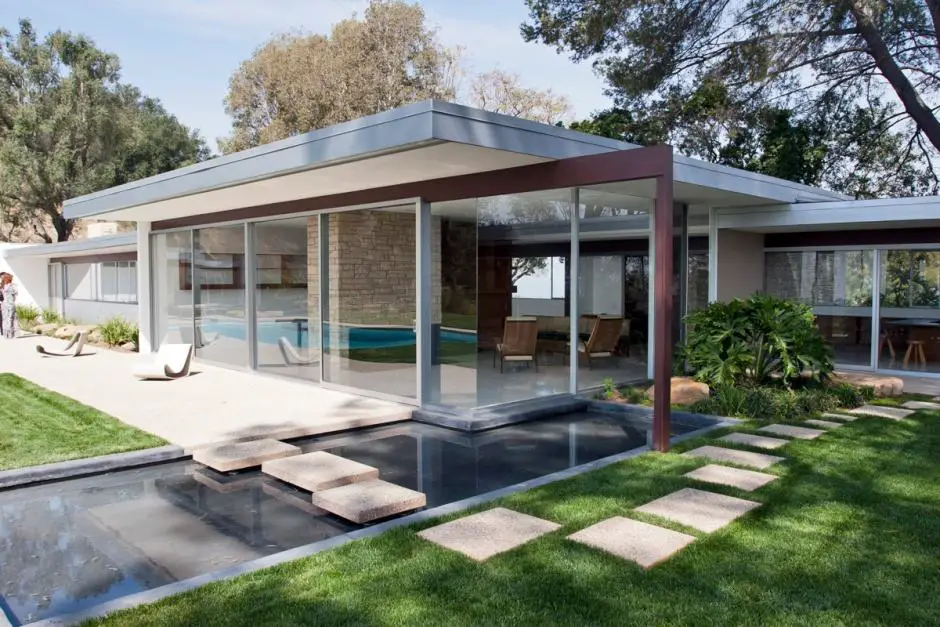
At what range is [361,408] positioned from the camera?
838 cm

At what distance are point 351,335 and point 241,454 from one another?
3447 millimetres

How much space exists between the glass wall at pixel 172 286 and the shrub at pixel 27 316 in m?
10.5

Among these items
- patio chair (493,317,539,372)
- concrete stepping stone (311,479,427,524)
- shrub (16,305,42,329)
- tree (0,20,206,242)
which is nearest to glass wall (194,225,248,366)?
patio chair (493,317,539,372)

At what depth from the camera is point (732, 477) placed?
534 centimetres

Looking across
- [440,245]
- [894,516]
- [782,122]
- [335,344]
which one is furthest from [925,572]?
[782,122]

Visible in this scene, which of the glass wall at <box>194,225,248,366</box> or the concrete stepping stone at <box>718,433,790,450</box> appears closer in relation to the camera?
the concrete stepping stone at <box>718,433,790,450</box>

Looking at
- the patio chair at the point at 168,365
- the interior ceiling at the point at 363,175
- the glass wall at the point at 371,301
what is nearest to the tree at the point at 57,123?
the interior ceiling at the point at 363,175

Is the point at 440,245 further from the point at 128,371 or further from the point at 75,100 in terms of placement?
the point at 75,100

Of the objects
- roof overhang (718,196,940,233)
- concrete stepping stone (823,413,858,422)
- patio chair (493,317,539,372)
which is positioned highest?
roof overhang (718,196,940,233)

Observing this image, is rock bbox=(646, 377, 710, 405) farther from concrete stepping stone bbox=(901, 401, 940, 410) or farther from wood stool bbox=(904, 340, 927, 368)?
wood stool bbox=(904, 340, 927, 368)

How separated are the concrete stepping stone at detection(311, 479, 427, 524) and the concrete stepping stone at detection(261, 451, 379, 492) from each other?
0.66ft

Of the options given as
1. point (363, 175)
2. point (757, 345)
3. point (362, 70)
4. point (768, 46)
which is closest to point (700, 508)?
point (757, 345)

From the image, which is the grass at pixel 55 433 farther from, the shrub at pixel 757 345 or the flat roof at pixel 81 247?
the flat roof at pixel 81 247

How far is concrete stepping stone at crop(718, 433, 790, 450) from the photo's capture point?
6367mm
